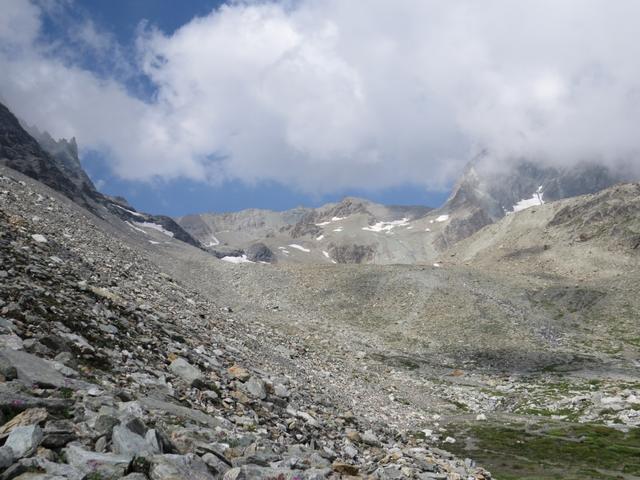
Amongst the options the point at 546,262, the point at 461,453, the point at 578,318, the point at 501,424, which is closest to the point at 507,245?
the point at 546,262

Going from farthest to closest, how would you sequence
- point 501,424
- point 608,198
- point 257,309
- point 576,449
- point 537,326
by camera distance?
1. point 608,198
2. point 537,326
3. point 257,309
4. point 501,424
5. point 576,449

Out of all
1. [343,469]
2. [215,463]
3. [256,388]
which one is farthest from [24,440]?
[256,388]

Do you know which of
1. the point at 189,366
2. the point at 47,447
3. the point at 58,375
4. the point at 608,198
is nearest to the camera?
the point at 47,447

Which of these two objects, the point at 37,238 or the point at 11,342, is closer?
the point at 11,342

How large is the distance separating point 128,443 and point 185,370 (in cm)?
1021

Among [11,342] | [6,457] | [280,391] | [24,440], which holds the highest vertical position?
[280,391]

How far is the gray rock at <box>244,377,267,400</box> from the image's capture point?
22859 mm

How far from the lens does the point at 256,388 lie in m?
23.3

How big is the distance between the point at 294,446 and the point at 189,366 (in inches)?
237

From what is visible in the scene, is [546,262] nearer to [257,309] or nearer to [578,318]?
[578,318]

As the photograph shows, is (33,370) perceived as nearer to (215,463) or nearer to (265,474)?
(215,463)

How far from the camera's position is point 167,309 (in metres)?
35.5

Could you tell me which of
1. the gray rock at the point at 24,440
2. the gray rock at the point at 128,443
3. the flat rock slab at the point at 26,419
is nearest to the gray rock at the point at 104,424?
the gray rock at the point at 128,443

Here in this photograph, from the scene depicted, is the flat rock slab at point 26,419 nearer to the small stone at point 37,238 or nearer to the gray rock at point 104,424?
the gray rock at point 104,424
